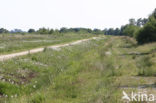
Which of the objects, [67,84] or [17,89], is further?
[67,84]

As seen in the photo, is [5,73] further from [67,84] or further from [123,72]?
[123,72]

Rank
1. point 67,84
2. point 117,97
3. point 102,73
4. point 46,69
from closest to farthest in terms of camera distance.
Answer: point 117,97 < point 67,84 < point 102,73 < point 46,69

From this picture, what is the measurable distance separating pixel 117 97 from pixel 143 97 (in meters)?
0.79

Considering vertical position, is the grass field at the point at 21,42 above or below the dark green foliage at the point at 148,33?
below

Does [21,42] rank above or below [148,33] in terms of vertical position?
below

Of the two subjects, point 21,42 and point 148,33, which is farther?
point 148,33

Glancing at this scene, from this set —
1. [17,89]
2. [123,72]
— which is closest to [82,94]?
[17,89]

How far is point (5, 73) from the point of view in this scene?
11.0m

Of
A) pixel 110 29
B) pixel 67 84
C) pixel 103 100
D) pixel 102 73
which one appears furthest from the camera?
pixel 110 29

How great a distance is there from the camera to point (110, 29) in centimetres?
19350

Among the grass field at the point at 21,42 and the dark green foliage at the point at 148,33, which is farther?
the dark green foliage at the point at 148,33

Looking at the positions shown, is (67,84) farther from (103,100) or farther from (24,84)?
(103,100)

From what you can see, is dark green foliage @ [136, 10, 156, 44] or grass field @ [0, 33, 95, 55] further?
dark green foliage @ [136, 10, 156, 44]

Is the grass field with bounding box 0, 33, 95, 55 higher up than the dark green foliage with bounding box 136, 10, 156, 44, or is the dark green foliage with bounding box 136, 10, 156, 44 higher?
the dark green foliage with bounding box 136, 10, 156, 44
